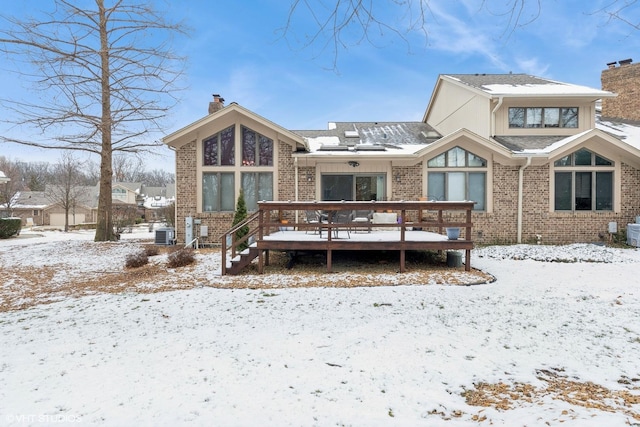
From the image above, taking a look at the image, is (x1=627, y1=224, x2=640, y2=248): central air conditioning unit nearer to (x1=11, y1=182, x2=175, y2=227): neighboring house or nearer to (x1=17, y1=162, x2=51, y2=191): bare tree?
(x1=11, y1=182, x2=175, y2=227): neighboring house

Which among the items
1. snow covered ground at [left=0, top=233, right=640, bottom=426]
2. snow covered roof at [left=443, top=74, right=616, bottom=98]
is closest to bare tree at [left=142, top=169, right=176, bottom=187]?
snow covered roof at [left=443, top=74, right=616, bottom=98]

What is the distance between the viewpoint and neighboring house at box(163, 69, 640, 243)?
35.8 ft

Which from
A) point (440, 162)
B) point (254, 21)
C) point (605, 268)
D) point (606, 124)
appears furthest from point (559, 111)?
point (254, 21)

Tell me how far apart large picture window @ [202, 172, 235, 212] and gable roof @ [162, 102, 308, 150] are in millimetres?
1331

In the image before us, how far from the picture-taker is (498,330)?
13.1 feet

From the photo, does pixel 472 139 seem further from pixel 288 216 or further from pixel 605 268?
pixel 288 216

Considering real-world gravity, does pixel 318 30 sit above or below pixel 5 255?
above

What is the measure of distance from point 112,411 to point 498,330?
3.92m

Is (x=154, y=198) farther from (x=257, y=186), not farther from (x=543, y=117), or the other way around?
(x=543, y=117)

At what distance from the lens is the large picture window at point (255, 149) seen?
37.3 ft

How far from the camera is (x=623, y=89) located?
15.8 meters

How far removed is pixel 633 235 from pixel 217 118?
13453 millimetres

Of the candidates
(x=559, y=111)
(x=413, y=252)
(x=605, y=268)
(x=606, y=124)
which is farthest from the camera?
(x=606, y=124)

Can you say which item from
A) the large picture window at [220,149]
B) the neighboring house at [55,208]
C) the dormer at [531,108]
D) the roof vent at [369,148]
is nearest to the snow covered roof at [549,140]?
the dormer at [531,108]
